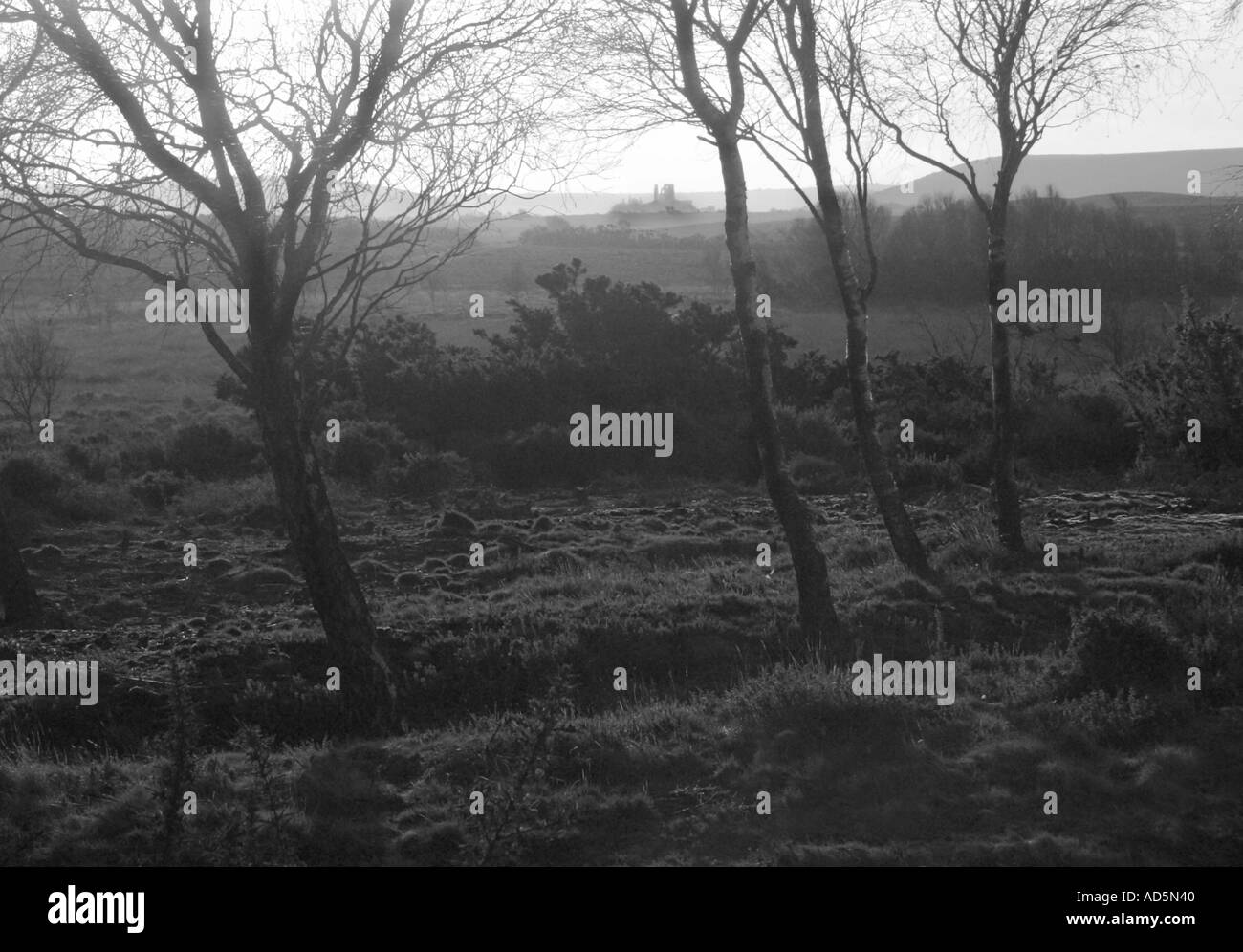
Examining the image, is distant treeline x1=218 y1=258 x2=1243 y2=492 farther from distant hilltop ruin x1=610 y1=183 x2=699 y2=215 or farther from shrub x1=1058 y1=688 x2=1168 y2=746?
shrub x1=1058 y1=688 x2=1168 y2=746

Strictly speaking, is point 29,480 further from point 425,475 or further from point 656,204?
point 656,204

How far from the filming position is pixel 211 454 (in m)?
20.7

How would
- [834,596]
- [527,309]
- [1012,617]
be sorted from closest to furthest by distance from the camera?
[1012,617], [834,596], [527,309]

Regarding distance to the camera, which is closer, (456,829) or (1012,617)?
(456,829)

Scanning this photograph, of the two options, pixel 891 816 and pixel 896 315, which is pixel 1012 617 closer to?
pixel 891 816

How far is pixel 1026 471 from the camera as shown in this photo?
62.0 ft

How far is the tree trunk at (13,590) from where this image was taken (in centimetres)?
1088

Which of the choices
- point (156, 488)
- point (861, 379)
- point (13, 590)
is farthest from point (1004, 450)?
point (156, 488)

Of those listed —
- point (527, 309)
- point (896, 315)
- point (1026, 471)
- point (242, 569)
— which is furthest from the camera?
point (896, 315)

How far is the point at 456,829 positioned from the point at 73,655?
19.3ft

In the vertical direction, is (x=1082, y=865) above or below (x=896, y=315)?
below

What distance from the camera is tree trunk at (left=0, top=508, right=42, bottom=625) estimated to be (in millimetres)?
10875

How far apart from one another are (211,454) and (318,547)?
1371 cm
